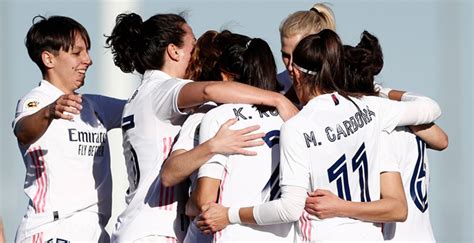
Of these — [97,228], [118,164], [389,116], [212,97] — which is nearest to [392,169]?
[389,116]

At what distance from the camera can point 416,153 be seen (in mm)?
5891

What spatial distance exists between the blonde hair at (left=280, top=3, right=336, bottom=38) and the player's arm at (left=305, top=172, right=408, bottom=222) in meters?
1.09

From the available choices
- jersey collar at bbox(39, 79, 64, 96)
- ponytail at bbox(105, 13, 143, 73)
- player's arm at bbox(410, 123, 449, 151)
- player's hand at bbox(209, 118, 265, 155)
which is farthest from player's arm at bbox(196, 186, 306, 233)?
jersey collar at bbox(39, 79, 64, 96)

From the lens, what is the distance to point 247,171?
559cm

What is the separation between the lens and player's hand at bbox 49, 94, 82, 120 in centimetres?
601

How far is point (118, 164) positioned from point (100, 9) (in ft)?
6.17

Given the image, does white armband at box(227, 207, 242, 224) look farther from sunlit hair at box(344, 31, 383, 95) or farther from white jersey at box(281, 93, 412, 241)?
sunlit hair at box(344, 31, 383, 95)

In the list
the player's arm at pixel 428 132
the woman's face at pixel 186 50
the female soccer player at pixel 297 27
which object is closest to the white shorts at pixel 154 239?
the woman's face at pixel 186 50

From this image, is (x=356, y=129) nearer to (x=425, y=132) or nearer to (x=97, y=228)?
(x=425, y=132)

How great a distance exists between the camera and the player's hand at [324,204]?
5.32 meters

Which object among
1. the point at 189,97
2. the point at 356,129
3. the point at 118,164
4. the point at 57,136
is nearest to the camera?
the point at 356,129

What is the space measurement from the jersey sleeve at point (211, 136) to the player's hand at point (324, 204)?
50 centimetres

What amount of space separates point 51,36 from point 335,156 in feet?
7.56

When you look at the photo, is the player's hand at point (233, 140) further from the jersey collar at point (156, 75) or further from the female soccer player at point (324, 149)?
the jersey collar at point (156, 75)
